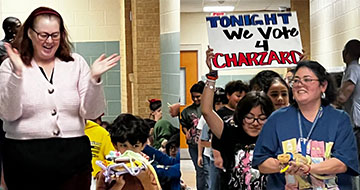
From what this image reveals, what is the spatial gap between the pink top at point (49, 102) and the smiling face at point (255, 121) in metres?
1.13

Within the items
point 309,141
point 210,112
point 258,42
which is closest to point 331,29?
point 258,42

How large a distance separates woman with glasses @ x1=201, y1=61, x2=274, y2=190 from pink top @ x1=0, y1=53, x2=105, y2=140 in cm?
114

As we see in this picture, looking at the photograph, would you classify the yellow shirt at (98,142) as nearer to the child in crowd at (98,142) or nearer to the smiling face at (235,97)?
the child in crowd at (98,142)

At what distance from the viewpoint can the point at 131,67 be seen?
6.25m

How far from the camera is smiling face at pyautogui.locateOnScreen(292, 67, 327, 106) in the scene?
11.3ft

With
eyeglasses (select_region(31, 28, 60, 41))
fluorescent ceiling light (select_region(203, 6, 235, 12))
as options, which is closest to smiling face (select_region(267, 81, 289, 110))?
fluorescent ceiling light (select_region(203, 6, 235, 12))

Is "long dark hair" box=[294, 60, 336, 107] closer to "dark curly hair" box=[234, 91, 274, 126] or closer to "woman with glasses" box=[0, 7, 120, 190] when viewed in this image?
"dark curly hair" box=[234, 91, 274, 126]

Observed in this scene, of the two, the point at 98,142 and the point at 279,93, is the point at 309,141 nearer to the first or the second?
the point at 279,93

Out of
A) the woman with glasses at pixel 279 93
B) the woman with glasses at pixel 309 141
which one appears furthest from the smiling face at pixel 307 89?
the woman with glasses at pixel 279 93

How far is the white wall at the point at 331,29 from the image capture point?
16.0 feet

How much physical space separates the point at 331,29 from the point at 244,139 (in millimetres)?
1386

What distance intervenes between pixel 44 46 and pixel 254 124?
1.39m

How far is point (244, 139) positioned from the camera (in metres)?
4.08

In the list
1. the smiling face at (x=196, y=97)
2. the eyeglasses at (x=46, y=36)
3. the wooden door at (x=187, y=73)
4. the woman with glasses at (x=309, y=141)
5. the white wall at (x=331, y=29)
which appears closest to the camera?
the eyeglasses at (x=46, y=36)
